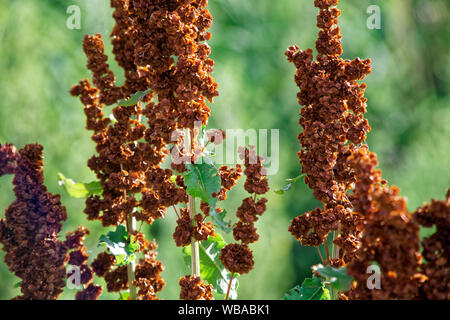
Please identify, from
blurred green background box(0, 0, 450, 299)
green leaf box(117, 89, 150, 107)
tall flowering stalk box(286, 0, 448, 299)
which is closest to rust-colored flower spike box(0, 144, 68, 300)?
green leaf box(117, 89, 150, 107)

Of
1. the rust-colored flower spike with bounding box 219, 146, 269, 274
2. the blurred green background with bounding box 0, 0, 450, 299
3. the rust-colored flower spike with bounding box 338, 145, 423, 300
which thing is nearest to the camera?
the rust-colored flower spike with bounding box 338, 145, 423, 300

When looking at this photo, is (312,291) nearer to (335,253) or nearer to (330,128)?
(335,253)

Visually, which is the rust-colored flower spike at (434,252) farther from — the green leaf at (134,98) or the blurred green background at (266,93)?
the blurred green background at (266,93)

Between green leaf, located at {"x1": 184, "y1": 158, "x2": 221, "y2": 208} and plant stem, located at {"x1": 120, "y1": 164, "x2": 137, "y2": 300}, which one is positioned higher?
green leaf, located at {"x1": 184, "y1": 158, "x2": 221, "y2": 208}

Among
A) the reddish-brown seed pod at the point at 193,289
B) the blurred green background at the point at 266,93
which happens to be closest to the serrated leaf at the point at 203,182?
the reddish-brown seed pod at the point at 193,289

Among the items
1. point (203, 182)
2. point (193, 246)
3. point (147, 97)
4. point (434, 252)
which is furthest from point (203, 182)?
point (434, 252)

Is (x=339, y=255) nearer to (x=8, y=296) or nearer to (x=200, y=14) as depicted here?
(x=200, y=14)

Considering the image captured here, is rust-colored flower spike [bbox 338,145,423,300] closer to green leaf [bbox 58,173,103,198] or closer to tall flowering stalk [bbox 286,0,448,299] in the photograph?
tall flowering stalk [bbox 286,0,448,299]
